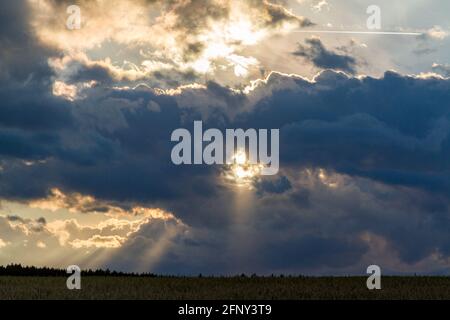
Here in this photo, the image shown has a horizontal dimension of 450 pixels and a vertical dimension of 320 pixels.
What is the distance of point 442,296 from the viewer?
1700 inches

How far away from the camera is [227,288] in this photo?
151ft

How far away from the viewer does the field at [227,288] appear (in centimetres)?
4116

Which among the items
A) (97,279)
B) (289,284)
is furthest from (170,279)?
(289,284)

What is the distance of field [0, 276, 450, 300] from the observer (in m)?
41.2
